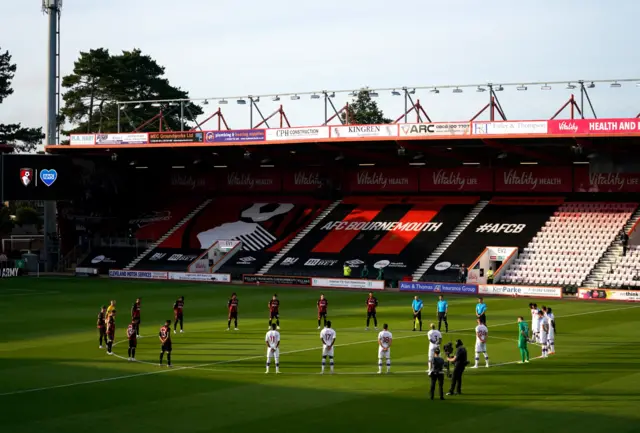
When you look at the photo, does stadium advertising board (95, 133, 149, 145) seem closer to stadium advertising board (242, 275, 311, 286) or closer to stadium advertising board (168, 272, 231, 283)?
stadium advertising board (168, 272, 231, 283)

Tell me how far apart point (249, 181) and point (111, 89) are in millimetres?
35960

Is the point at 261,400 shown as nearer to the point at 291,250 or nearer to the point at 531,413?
the point at 531,413

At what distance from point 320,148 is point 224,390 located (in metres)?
50.0

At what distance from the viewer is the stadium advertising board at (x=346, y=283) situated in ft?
215

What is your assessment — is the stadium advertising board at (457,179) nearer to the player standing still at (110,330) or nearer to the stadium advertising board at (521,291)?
the stadium advertising board at (521,291)

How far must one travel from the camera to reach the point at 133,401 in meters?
24.7

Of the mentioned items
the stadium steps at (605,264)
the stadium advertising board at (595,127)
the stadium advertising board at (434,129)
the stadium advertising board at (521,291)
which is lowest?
the stadium advertising board at (521,291)

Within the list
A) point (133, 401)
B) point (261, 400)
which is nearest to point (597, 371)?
point (261, 400)

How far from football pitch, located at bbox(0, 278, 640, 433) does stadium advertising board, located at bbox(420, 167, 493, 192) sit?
2953cm

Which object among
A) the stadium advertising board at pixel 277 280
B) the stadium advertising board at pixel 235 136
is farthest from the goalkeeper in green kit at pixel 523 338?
the stadium advertising board at pixel 235 136

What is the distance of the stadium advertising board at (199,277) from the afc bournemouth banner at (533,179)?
2383 cm

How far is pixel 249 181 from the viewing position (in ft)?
291

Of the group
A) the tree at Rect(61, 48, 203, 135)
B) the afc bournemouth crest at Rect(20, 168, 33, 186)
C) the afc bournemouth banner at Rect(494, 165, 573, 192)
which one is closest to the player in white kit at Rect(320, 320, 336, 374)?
the afc bournemouth banner at Rect(494, 165, 573, 192)

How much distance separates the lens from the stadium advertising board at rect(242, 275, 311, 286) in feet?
225
